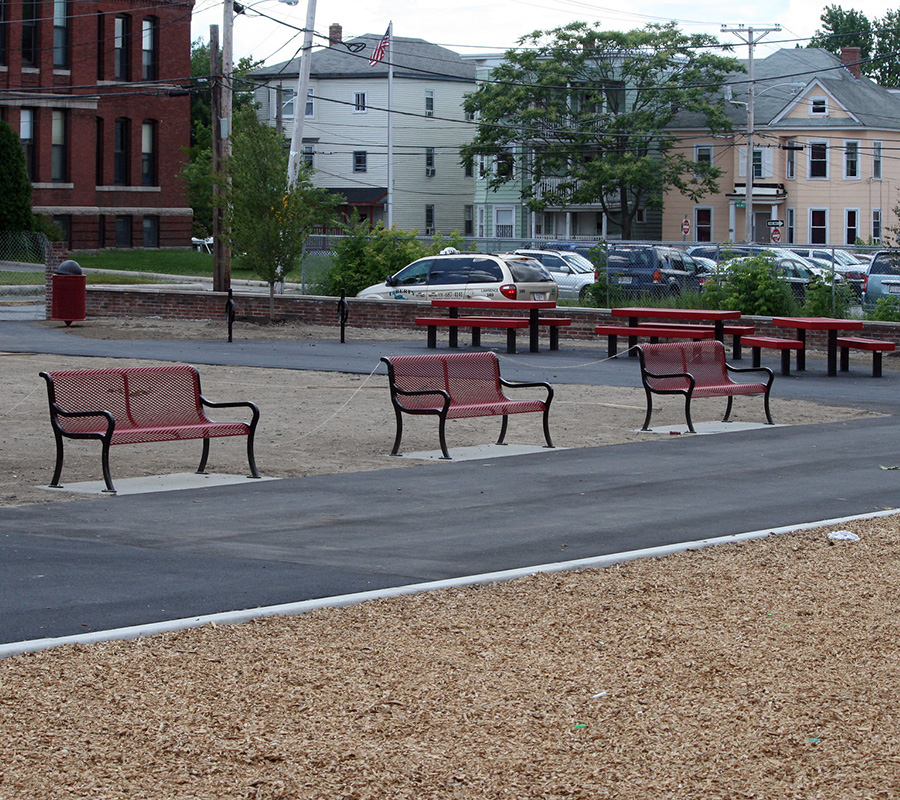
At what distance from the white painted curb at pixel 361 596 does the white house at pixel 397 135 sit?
66.0m

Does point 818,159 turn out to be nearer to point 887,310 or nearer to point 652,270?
point 652,270

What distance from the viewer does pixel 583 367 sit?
20703mm

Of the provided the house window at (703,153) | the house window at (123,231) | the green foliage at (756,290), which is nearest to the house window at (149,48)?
the house window at (123,231)

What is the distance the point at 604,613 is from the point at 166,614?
2.07 meters

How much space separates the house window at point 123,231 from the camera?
54.7m

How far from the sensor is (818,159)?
2547 inches

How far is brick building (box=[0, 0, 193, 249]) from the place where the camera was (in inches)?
1987

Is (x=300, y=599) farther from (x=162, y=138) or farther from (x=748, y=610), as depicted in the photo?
(x=162, y=138)

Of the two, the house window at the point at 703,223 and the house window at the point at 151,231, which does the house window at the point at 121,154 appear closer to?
the house window at the point at 151,231

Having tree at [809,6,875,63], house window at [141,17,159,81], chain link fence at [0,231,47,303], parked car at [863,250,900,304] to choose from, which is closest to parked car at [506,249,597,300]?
parked car at [863,250,900,304]

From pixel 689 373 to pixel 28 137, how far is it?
41687mm

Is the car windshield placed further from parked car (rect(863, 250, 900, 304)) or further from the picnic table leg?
the picnic table leg

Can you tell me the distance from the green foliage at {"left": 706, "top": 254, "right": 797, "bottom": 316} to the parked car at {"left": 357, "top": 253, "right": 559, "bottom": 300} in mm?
3507

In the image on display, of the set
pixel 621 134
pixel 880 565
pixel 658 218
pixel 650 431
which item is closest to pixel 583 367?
pixel 650 431
